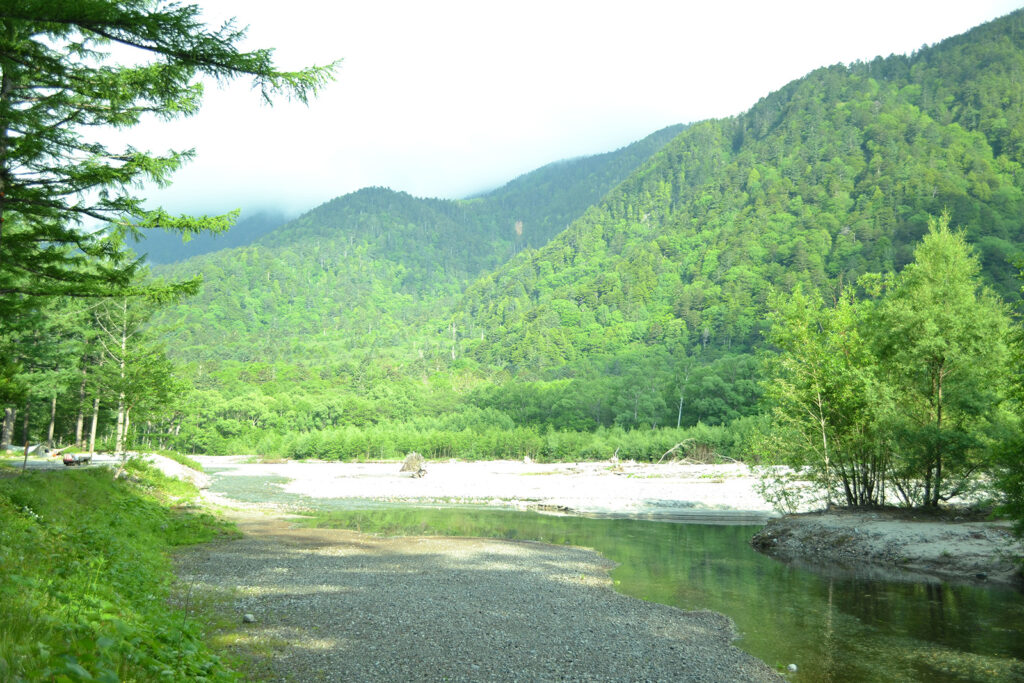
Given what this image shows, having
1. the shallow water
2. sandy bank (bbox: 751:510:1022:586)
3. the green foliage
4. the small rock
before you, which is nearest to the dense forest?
the green foliage

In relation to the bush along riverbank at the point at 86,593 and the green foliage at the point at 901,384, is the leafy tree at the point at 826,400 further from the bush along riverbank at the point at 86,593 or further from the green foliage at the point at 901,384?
the bush along riverbank at the point at 86,593

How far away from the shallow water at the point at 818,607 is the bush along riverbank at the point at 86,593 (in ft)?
30.6

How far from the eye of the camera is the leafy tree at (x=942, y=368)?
23.5m

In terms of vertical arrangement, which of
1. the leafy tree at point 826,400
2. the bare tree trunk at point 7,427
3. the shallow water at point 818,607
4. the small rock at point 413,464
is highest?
the leafy tree at point 826,400

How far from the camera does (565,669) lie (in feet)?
34.0

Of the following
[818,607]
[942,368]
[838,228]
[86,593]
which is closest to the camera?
[86,593]

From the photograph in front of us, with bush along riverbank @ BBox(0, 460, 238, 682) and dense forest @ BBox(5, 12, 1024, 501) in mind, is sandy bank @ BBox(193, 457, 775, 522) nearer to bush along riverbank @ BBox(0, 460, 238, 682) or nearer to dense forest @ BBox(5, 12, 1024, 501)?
dense forest @ BBox(5, 12, 1024, 501)

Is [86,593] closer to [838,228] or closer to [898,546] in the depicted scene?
[898,546]

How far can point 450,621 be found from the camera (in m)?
13.0

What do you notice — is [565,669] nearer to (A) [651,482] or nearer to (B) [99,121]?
(B) [99,121]

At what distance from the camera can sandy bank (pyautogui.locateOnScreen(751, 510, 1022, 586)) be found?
64.7 ft

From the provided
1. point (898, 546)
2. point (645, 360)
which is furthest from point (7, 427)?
point (645, 360)

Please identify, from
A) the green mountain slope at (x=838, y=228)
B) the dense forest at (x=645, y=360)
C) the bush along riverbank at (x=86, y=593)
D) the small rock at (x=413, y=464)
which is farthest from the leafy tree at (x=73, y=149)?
the green mountain slope at (x=838, y=228)

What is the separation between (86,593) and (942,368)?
1210 inches
